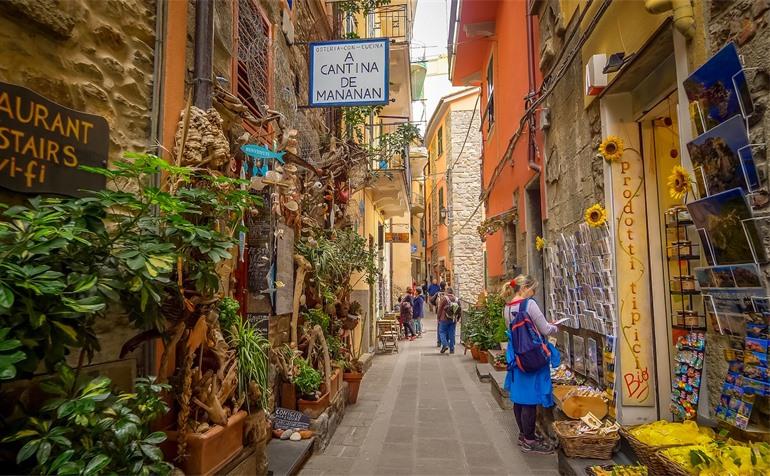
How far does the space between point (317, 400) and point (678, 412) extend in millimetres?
3369

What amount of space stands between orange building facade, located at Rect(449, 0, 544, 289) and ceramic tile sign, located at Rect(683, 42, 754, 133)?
396 cm

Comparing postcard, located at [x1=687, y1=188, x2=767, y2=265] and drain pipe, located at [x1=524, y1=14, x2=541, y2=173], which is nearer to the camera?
postcard, located at [x1=687, y1=188, x2=767, y2=265]

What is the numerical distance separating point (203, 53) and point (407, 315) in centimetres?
1242

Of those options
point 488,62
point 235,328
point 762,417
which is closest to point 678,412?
point 762,417

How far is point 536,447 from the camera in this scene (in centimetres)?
477

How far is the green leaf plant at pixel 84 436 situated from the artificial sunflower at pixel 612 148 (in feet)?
12.9

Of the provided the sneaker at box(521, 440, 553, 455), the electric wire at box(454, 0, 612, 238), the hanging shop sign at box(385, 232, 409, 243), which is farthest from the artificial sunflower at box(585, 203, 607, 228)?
the hanging shop sign at box(385, 232, 409, 243)

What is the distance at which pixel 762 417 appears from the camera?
244 cm

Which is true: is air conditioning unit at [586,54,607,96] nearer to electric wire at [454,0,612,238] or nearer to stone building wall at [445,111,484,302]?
electric wire at [454,0,612,238]

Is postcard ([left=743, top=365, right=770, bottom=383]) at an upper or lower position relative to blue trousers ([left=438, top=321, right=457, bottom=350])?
upper

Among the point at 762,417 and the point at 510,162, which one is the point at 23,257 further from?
the point at 510,162

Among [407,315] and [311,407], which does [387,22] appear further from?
[311,407]

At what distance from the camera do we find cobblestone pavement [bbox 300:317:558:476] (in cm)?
452

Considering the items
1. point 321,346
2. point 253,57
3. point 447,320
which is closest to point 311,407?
point 321,346
